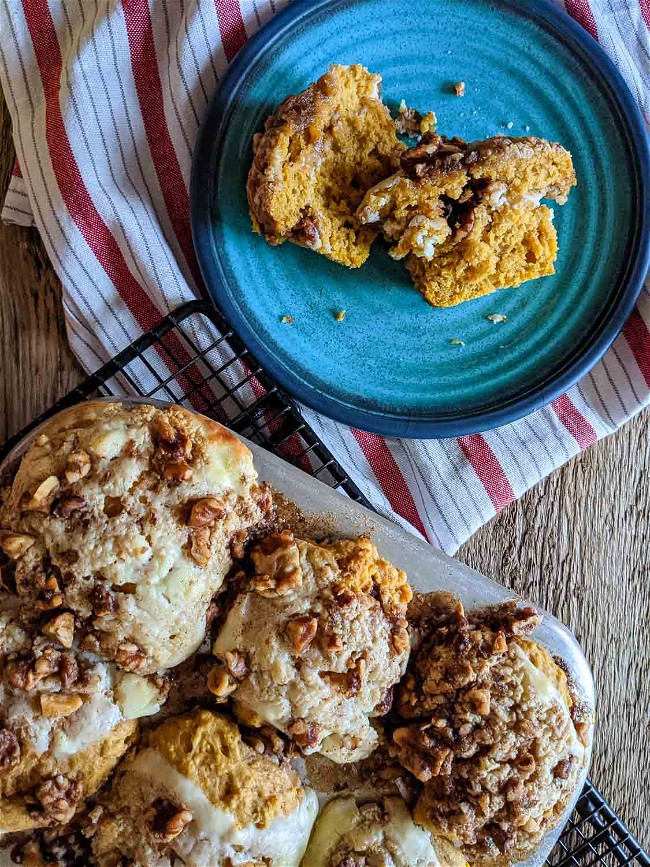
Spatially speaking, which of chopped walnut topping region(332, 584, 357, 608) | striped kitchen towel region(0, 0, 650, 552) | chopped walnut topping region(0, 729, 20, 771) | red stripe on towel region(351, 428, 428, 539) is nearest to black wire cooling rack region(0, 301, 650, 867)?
striped kitchen towel region(0, 0, 650, 552)

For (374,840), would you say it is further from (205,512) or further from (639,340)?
(639,340)

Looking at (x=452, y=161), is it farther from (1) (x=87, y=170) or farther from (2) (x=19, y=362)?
(2) (x=19, y=362)

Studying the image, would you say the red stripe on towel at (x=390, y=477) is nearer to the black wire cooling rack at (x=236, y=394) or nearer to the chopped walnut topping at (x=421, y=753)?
the black wire cooling rack at (x=236, y=394)

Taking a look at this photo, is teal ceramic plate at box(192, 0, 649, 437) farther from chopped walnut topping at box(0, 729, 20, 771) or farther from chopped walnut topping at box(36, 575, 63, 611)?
chopped walnut topping at box(0, 729, 20, 771)

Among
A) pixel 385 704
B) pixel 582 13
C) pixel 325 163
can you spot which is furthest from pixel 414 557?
pixel 582 13

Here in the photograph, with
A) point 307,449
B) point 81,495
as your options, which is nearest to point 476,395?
point 307,449
